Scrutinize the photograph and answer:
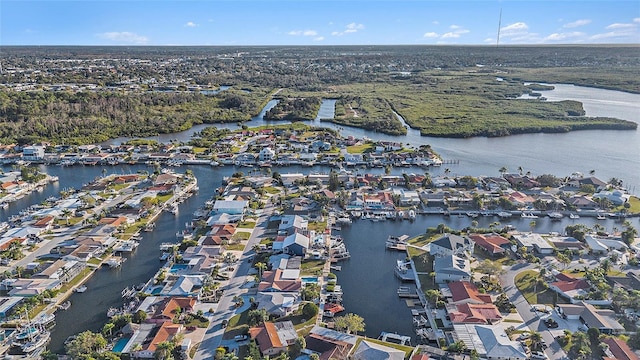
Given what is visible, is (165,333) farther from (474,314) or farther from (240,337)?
(474,314)

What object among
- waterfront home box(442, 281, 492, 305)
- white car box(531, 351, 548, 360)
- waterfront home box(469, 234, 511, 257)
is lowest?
white car box(531, 351, 548, 360)

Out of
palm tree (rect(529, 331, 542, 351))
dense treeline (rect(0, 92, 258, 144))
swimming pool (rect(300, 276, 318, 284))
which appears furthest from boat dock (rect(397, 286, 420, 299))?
dense treeline (rect(0, 92, 258, 144))

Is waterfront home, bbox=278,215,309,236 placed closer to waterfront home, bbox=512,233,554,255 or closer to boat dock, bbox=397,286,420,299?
boat dock, bbox=397,286,420,299

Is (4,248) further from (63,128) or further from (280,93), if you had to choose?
(280,93)

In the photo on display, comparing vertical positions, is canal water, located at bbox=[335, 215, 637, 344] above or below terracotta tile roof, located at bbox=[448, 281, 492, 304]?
below

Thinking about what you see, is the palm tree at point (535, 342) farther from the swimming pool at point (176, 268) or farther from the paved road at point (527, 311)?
the swimming pool at point (176, 268)

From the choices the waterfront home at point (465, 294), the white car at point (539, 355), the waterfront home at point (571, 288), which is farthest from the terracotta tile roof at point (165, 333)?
the waterfront home at point (571, 288)

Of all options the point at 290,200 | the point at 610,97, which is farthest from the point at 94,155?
the point at 610,97
